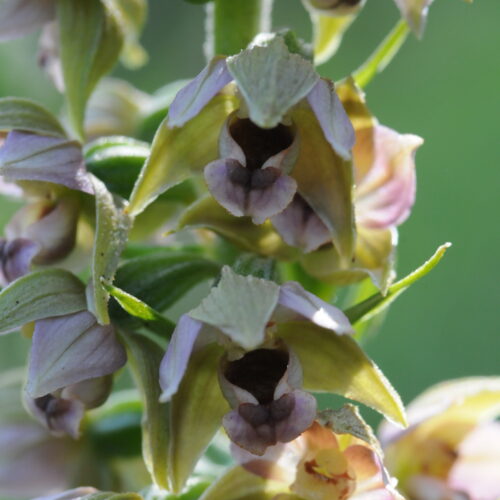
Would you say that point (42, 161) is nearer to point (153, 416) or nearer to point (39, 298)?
point (39, 298)

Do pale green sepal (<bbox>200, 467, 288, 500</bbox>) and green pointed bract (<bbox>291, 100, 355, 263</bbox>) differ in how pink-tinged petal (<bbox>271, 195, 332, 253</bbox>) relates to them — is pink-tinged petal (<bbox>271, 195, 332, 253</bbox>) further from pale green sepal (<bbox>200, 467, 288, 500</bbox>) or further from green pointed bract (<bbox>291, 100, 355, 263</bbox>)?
pale green sepal (<bbox>200, 467, 288, 500</bbox>)

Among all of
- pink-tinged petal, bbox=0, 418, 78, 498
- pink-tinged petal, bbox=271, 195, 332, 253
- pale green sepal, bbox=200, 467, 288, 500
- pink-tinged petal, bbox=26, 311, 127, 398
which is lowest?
pink-tinged petal, bbox=0, 418, 78, 498

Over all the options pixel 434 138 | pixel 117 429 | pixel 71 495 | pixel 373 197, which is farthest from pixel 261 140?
pixel 434 138

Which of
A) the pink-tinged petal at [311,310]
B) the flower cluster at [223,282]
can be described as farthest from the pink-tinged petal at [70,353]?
the pink-tinged petal at [311,310]

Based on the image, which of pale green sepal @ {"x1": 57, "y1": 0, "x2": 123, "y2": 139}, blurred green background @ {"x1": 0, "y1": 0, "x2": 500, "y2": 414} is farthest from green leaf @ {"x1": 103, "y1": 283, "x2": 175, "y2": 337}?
blurred green background @ {"x1": 0, "y1": 0, "x2": 500, "y2": 414}

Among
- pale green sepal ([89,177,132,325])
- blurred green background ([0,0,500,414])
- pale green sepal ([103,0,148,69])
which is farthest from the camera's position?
blurred green background ([0,0,500,414])

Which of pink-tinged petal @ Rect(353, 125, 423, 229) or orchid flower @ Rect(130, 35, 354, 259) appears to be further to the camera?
pink-tinged petal @ Rect(353, 125, 423, 229)
